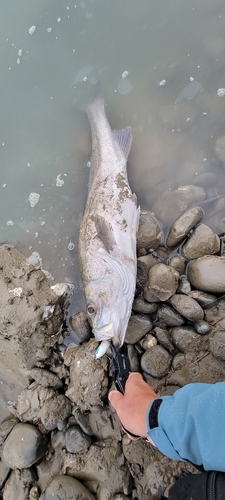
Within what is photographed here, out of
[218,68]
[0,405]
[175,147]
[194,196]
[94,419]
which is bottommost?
[94,419]

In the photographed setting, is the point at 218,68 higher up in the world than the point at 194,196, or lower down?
higher up

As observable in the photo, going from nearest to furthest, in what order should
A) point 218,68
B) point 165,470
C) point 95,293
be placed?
point 165,470 < point 95,293 < point 218,68

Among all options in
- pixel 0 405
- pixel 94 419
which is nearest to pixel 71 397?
pixel 94 419

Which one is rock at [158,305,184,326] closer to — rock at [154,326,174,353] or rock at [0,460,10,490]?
rock at [154,326,174,353]

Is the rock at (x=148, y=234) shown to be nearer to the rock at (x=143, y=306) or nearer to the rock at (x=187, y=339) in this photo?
the rock at (x=143, y=306)

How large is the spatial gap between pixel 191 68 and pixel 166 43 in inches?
23.2

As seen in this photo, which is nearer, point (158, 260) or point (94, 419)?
point (94, 419)

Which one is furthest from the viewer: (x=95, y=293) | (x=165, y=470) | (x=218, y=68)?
(x=218, y=68)

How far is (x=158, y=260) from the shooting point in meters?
4.14

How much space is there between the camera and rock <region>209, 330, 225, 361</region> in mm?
3354

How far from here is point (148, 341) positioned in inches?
149

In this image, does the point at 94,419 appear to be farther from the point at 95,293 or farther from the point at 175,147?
the point at 175,147

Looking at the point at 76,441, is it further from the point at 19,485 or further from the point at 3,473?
the point at 3,473

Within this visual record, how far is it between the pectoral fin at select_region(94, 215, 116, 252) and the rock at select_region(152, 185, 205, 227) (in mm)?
858
